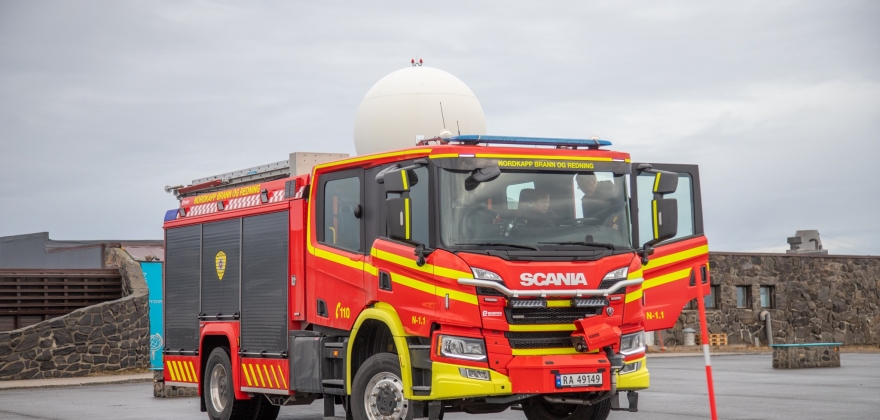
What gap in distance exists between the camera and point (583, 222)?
10.4 metres

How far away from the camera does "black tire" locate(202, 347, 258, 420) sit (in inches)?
528

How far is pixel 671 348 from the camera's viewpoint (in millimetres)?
32406

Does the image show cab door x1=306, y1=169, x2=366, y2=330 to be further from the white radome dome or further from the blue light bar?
the white radome dome

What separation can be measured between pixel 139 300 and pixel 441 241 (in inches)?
686

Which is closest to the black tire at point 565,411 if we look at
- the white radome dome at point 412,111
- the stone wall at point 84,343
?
the white radome dome at point 412,111

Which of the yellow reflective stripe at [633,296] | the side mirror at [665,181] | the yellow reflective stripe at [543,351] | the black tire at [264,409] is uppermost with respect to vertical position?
the side mirror at [665,181]

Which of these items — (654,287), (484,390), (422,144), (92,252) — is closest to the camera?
(484,390)

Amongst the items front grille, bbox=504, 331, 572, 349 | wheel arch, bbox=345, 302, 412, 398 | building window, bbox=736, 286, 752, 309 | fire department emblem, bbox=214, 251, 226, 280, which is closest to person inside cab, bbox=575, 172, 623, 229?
front grille, bbox=504, 331, 572, 349

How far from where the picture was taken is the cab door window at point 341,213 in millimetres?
11227

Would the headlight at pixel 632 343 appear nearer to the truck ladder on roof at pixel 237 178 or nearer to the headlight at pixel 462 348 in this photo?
the headlight at pixel 462 348

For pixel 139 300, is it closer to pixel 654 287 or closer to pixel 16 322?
pixel 16 322

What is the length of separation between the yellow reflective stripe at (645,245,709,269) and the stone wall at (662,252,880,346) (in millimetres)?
20439

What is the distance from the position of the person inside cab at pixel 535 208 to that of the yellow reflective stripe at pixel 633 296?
3.27ft

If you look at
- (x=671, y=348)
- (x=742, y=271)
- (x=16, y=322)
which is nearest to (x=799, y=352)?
(x=671, y=348)
